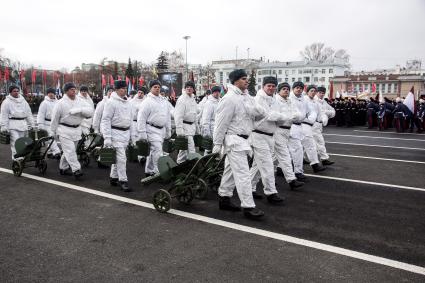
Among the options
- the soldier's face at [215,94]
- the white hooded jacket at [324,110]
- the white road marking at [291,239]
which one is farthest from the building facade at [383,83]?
the white road marking at [291,239]

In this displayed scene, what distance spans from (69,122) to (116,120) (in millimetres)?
1521

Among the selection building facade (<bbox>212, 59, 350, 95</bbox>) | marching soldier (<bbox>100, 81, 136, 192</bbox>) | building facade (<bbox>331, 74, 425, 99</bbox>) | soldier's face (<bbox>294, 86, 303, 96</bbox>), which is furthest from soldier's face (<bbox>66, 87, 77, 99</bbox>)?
building facade (<bbox>212, 59, 350, 95</bbox>)

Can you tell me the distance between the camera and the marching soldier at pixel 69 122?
8.08m

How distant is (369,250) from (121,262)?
2.87m

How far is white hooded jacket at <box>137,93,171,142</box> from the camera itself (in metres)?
7.80

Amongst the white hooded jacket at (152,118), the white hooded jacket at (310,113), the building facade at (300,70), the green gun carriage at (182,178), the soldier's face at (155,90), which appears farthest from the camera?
the building facade at (300,70)

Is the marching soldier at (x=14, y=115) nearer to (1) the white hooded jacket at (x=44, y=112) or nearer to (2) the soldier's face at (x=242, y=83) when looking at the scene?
(1) the white hooded jacket at (x=44, y=112)

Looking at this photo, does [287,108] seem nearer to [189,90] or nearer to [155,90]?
[155,90]

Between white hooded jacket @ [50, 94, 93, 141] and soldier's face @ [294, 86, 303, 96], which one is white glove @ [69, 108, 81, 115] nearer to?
white hooded jacket @ [50, 94, 93, 141]

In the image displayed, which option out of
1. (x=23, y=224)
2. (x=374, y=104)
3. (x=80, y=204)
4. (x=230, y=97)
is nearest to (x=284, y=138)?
(x=230, y=97)

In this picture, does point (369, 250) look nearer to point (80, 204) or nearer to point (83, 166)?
point (80, 204)

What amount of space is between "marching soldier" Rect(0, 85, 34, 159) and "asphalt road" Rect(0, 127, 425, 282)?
85.8 inches

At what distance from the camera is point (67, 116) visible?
8.21 m

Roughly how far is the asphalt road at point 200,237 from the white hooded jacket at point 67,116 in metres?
1.21
